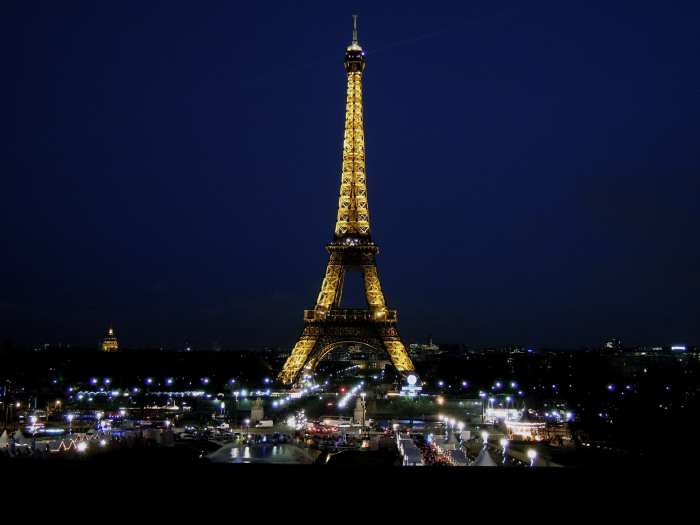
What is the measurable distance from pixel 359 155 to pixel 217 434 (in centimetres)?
3144

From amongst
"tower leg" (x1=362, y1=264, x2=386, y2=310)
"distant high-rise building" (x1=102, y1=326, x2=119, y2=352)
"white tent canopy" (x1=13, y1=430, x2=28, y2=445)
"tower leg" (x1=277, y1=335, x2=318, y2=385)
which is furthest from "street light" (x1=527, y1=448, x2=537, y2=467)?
"distant high-rise building" (x1=102, y1=326, x2=119, y2=352)

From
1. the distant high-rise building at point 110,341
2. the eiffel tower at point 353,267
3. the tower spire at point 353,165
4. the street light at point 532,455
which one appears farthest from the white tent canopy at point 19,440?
the distant high-rise building at point 110,341

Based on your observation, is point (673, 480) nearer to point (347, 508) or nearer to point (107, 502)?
point (347, 508)

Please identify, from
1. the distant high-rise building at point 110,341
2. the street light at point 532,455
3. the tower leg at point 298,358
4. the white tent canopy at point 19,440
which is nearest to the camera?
the street light at point 532,455

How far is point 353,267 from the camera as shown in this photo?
199ft

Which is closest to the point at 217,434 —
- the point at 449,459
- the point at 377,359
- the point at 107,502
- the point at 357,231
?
the point at 449,459

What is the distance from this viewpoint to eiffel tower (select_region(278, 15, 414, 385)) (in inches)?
2370

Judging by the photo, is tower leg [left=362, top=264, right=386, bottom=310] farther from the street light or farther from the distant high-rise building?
the distant high-rise building

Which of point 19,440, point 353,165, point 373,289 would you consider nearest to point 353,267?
point 373,289

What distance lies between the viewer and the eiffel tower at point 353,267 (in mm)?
60188

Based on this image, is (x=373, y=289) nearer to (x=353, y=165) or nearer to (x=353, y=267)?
(x=353, y=267)

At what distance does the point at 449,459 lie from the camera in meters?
26.6

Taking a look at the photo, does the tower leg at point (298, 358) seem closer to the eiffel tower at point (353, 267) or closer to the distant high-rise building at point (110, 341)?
the eiffel tower at point (353, 267)

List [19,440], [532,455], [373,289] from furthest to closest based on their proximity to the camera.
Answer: [373,289] < [19,440] < [532,455]
